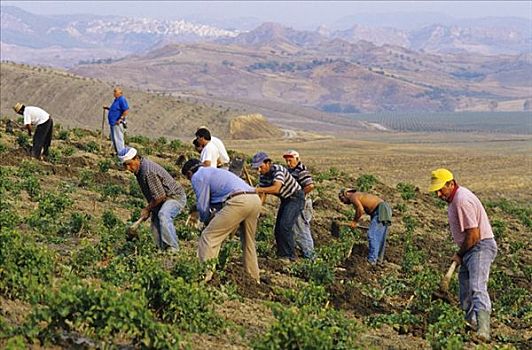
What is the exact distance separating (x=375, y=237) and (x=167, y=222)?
3.64 m

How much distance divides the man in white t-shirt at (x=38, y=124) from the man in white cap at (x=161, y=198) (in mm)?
7050

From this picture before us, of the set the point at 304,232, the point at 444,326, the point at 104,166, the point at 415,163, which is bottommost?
the point at 415,163

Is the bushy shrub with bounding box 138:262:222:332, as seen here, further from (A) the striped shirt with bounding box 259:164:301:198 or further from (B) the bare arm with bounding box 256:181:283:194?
(A) the striped shirt with bounding box 259:164:301:198

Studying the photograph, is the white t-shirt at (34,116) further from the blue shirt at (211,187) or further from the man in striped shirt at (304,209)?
the blue shirt at (211,187)

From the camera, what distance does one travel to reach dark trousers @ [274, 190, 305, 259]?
11.7m

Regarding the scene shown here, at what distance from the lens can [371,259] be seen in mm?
12602

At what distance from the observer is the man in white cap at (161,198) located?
32.9 ft

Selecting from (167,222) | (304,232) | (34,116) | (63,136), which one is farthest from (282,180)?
(63,136)

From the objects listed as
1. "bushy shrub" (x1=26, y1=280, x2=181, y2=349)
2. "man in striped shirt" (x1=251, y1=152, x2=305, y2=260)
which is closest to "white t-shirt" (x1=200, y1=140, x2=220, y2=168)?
"man in striped shirt" (x1=251, y1=152, x2=305, y2=260)

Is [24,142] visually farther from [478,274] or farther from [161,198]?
[478,274]

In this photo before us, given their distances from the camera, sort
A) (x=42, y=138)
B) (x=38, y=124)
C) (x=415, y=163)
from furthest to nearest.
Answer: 1. (x=415, y=163)
2. (x=42, y=138)
3. (x=38, y=124)

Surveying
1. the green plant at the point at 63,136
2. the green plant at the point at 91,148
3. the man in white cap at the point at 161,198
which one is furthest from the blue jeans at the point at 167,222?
the green plant at the point at 63,136

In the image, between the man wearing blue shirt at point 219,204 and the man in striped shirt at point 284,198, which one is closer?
the man wearing blue shirt at point 219,204

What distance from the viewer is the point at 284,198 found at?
11633 mm
